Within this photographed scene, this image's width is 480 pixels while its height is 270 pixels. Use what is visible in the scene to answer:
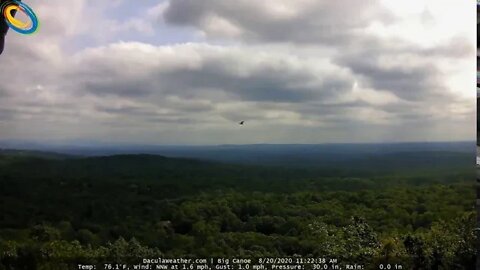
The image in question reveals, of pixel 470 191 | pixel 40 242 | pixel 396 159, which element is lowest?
pixel 40 242

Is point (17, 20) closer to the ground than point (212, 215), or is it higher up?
higher up

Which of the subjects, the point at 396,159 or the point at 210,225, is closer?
the point at 210,225

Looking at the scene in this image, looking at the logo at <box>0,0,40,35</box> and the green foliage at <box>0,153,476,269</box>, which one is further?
the green foliage at <box>0,153,476,269</box>

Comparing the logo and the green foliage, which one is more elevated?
the logo

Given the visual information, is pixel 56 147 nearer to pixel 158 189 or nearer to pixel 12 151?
pixel 12 151

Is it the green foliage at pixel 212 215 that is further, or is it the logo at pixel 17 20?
the green foliage at pixel 212 215

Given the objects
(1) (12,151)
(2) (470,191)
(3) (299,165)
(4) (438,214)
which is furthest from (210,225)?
(2) (470,191)

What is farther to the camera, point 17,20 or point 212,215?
point 212,215

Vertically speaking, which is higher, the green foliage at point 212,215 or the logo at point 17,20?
the logo at point 17,20
